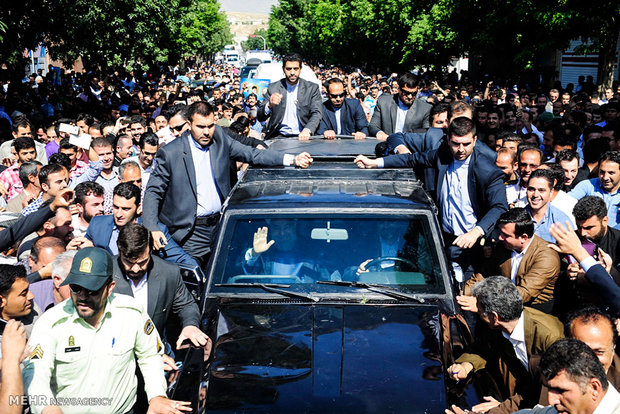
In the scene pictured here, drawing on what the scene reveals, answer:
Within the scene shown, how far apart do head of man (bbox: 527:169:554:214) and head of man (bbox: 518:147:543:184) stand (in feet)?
3.42

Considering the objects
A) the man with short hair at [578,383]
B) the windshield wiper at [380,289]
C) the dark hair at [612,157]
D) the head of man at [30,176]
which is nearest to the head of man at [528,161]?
the dark hair at [612,157]

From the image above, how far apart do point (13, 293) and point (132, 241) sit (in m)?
0.78

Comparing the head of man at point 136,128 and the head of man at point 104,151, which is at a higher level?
the head of man at point 104,151

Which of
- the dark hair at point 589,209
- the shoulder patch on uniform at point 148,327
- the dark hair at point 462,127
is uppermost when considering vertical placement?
the dark hair at point 462,127

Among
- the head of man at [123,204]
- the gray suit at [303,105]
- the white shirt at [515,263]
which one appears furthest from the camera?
the gray suit at [303,105]

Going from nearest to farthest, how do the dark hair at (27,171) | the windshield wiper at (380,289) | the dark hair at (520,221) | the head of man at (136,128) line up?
1. the windshield wiper at (380,289)
2. the dark hair at (520,221)
3. the dark hair at (27,171)
4. the head of man at (136,128)

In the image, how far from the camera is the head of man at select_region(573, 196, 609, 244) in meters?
5.18

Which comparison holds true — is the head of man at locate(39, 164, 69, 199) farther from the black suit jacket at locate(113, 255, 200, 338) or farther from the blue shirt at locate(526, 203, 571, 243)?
the blue shirt at locate(526, 203, 571, 243)

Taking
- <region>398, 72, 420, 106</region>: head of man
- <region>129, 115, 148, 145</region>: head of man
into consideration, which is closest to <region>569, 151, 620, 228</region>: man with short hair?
<region>398, 72, 420, 106</region>: head of man

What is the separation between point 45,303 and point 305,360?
2187 mm

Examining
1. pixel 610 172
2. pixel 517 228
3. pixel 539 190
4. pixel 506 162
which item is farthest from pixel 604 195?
pixel 517 228

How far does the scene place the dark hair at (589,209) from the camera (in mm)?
5180

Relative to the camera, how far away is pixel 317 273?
453cm

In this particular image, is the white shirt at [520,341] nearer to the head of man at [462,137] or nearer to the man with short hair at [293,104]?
the head of man at [462,137]
